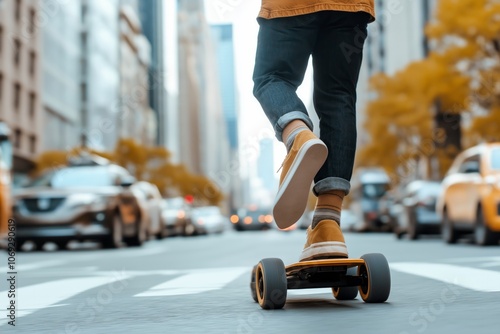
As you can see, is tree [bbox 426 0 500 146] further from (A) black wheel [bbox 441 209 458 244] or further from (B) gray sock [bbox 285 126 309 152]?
(B) gray sock [bbox 285 126 309 152]

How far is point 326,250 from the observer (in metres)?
4.37

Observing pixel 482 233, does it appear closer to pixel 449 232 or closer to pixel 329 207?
pixel 449 232

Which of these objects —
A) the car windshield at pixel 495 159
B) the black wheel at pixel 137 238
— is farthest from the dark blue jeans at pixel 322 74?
the black wheel at pixel 137 238

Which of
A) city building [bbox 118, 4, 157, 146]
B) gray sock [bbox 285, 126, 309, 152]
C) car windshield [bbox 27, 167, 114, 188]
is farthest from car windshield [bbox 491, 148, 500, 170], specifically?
city building [bbox 118, 4, 157, 146]

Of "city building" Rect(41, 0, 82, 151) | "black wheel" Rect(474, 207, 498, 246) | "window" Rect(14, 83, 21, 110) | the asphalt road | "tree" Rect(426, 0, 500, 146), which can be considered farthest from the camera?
"city building" Rect(41, 0, 82, 151)

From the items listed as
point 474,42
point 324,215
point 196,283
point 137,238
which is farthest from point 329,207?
point 474,42

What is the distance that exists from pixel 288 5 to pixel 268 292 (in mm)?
1350

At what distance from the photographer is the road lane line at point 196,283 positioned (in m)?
5.79

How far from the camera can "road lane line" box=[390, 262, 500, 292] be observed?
540cm

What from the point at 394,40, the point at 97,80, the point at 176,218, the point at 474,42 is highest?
the point at 394,40

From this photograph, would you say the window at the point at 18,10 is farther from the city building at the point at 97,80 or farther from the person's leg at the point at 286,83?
the person's leg at the point at 286,83

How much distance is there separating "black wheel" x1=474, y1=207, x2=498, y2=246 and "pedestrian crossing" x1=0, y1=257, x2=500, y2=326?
18.8 feet

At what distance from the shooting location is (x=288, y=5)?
4492 millimetres

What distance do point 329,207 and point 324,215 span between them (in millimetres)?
53
